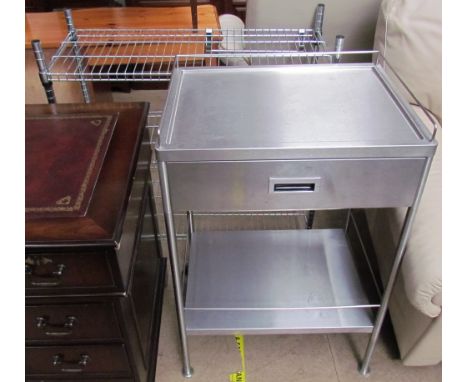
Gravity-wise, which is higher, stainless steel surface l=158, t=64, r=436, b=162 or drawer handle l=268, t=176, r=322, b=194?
stainless steel surface l=158, t=64, r=436, b=162

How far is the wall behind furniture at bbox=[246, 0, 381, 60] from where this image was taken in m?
1.61

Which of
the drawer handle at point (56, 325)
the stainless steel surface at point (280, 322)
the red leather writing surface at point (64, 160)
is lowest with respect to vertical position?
the stainless steel surface at point (280, 322)

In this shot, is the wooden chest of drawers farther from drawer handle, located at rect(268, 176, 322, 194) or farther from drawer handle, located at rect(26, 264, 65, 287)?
drawer handle, located at rect(268, 176, 322, 194)

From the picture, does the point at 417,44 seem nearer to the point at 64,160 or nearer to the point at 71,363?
the point at 64,160

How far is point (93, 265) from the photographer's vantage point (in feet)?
2.68

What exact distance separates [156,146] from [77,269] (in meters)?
0.30

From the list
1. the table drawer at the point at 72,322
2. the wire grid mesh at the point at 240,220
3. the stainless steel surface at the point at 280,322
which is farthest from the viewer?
Answer: the wire grid mesh at the point at 240,220

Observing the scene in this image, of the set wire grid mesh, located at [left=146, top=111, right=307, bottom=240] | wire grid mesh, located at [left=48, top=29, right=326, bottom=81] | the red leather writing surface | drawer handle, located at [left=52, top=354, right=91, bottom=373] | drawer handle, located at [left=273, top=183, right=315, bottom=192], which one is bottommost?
wire grid mesh, located at [left=146, top=111, right=307, bottom=240]

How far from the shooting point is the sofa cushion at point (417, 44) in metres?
1.36

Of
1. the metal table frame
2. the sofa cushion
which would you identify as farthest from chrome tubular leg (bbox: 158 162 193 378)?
the sofa cushion

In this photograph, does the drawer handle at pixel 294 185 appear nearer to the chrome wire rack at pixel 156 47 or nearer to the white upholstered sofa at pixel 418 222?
the white upholstered sofa at pixel 418 222

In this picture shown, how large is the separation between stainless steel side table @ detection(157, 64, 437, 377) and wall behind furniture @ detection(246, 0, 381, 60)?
0.66 m

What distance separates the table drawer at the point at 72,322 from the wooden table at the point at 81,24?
109 centimetres

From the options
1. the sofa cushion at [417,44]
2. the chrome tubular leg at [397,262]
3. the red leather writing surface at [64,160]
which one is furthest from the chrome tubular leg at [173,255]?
the sofa cushion at [417,44]
